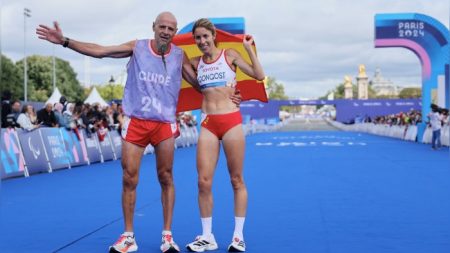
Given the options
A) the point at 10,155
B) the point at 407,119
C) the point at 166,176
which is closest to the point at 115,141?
the point at 10,155

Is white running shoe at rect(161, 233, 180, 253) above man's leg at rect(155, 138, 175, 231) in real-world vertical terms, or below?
below

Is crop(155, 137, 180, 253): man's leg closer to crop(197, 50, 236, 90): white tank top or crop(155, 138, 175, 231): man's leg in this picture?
crop(155, 138, 175, 231): man's leg

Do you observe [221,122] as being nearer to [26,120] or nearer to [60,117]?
[26,120]

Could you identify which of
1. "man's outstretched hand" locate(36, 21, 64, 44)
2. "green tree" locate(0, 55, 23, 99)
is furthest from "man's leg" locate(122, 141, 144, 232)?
"green tree" locate(0, 55, 23, 99)

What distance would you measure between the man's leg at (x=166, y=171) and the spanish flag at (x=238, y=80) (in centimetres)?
93

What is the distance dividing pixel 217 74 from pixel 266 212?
2.91m

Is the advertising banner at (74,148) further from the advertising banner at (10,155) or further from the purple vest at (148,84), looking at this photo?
the purple vest at (148,84)

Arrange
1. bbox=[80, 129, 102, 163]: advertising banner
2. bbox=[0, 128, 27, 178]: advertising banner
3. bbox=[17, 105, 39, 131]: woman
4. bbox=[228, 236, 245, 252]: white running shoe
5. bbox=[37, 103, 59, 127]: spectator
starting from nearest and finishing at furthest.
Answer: bbox=[228, 236, 245, 252]: white running shoe
bbox=[0, 128, 27, 178]: advertising banner
bbox=[17, 105, 39, 131]: woman
bbox=[37, 103, 59, 127]: spectator
bbox=[80, 129, 102, 163]: advertising banner

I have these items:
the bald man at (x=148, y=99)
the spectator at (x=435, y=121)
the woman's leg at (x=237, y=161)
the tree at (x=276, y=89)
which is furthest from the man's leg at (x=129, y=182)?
the tree at (x=276, y=89)

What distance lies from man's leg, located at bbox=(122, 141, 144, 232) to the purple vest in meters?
0.29

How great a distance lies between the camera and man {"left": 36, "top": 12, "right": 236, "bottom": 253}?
17.4 feet

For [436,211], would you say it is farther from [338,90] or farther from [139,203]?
[338,90]

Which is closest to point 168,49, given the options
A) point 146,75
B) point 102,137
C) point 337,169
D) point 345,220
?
point 146,75

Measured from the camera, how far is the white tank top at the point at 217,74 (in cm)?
544
